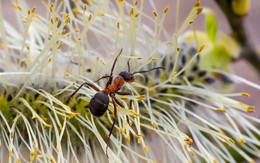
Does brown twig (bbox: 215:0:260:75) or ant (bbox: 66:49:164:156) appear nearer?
ant (bbox: 66:49:164:156)

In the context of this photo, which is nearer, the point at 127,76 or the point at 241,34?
the point at 127,76

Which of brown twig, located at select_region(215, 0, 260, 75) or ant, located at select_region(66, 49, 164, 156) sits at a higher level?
brown twig, located at select_region(215, 0, 260, 75)

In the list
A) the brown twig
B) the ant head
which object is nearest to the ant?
the ant head

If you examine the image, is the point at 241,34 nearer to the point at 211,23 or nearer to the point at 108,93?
the point at 211,23

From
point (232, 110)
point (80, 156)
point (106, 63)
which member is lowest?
point (80, 156)

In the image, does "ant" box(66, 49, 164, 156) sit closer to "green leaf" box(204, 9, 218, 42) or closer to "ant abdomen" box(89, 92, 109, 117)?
"ant abdomen" box(89, 92, 109, 117)

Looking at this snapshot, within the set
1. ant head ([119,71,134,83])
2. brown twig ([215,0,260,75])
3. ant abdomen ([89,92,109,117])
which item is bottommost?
ant abdomen ([89,92,109,117])

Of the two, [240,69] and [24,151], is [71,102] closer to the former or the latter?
[24,151]

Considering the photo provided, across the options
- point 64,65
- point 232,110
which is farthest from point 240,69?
point 64,65

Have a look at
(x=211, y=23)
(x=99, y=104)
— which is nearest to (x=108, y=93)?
(x=99, y=104)
